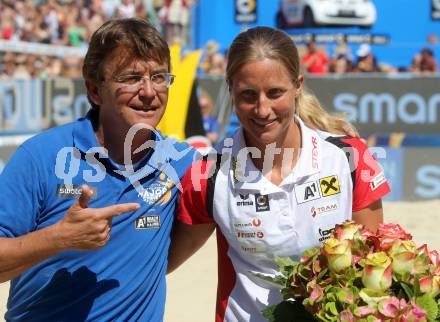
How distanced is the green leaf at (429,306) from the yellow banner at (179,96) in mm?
6597

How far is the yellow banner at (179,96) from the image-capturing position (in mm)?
8758

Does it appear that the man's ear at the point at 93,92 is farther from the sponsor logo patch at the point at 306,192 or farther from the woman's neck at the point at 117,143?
the sponsor logo patch at the point at 306,192

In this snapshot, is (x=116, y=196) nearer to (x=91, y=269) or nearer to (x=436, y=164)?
(x=91, y=269)

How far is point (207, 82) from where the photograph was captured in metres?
10.3

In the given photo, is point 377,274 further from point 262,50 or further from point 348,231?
point 262,50

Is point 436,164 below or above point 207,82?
below

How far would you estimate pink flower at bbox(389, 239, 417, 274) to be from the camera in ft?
7.04

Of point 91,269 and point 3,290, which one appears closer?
point 91,269

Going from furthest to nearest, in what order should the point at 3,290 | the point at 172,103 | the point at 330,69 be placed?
1. the point at 330,69
2. the point at 172,103
3. the point at 3,290

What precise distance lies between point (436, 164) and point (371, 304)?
852cm

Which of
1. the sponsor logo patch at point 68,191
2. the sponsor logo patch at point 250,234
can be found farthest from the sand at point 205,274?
the sponsor logo patch at point 68,191

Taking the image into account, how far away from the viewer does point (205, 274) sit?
746cm

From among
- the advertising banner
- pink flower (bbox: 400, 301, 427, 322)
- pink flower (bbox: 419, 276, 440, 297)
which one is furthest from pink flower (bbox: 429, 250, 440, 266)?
the advertising banner

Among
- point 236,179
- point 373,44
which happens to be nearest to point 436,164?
point 373,44
